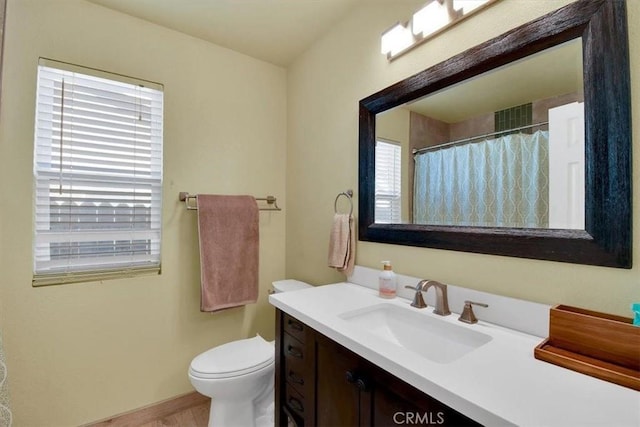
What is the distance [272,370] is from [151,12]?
6.89 feet

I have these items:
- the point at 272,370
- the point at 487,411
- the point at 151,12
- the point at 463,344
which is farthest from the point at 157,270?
the point at 487,411

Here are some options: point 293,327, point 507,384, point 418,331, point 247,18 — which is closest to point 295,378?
point 293,327

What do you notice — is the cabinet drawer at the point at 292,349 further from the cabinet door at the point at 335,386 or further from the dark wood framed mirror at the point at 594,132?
the dark wood framed mirror at the point at 594,132

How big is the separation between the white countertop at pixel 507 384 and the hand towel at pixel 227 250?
110 cm

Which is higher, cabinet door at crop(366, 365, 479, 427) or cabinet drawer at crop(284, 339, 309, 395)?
cabinet door at crop(366, 365, 479, 427)

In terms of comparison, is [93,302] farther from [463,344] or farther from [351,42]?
[351,42]

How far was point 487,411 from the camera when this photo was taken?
543 millimetres

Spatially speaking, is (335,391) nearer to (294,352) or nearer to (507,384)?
(294,352)

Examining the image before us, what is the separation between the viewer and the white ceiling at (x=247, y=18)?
1.56 meters

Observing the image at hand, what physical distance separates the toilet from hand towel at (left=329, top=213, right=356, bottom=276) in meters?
0.62

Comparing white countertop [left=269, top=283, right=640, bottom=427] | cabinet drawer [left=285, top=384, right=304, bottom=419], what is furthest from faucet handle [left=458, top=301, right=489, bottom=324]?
cabinet drawer [left=285, top=384, right=304, bottom=419]

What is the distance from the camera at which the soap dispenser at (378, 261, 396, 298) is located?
1.25 metres

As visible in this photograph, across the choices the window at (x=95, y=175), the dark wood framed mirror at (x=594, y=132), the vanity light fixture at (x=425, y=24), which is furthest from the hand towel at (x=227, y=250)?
the dark wood framed mirror at (x=594, y=132)

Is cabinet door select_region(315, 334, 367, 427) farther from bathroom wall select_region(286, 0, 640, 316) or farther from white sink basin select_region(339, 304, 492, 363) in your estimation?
bathroom wall select_region(286, 0, 640, 316)
